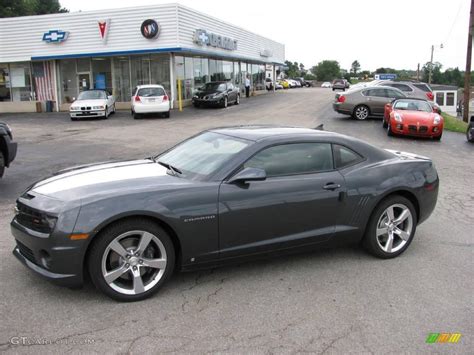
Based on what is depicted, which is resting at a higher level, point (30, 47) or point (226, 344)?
point (30, 47)

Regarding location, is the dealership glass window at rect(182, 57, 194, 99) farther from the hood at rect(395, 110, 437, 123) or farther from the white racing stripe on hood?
the white racing stripe on hood

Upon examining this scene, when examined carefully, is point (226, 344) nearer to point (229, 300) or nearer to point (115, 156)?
point (229, 300)

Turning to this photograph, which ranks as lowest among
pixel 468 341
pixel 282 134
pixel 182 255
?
pixel 468 341

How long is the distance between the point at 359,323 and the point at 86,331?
2.08 metres

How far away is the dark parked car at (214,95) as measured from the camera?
27.1 meters

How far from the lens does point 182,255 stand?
13.1ft

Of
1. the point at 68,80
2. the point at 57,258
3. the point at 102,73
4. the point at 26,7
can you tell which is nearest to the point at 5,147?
the point at 57,258

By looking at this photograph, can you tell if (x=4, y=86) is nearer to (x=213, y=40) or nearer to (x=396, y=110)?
(x=213, y=40)

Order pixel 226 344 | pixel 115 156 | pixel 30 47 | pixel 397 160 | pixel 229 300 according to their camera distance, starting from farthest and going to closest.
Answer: pixel 30 47 < pixel 115 156 < pixel 397 160 < pixel 229 300 < pixel 226 344

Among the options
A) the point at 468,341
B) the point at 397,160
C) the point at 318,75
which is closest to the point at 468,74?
the point at 397,160

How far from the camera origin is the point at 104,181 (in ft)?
13.5

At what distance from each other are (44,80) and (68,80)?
61.3 inches

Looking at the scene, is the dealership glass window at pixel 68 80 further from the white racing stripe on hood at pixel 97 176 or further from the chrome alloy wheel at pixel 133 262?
the chrome alloy wheel at pixel 133 262

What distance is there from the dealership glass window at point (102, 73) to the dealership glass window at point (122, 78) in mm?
385
